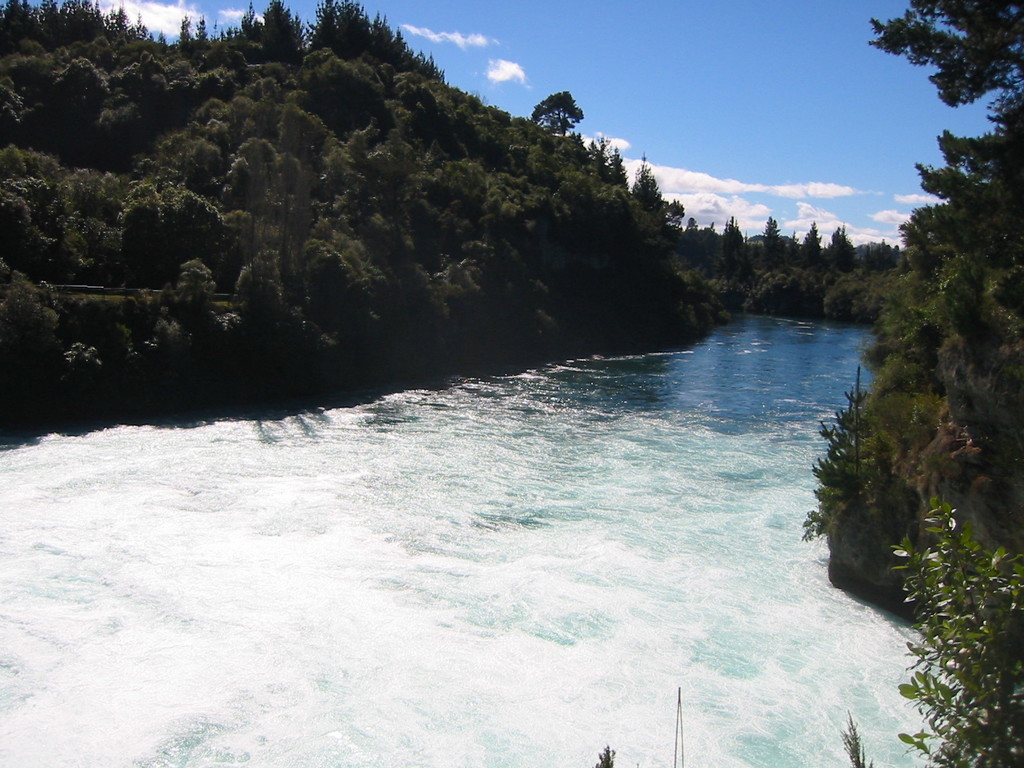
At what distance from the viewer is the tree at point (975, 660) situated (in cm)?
447

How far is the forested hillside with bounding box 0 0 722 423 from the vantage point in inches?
1235

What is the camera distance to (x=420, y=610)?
45.6ft

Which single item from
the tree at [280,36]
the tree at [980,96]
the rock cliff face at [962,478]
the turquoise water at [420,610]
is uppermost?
the tree at [280,36]

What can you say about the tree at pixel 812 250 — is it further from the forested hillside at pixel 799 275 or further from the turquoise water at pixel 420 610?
the turquoise water at pixel 420 610

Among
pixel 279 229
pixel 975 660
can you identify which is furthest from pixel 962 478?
pixel 279 229

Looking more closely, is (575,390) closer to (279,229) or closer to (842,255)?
(279,229)

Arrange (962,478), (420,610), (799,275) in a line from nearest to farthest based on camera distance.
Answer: (962,478) < (420,610) < (799,275)

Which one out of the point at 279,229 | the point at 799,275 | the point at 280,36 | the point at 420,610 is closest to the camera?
the point at 420,610

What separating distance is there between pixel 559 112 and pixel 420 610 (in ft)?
370

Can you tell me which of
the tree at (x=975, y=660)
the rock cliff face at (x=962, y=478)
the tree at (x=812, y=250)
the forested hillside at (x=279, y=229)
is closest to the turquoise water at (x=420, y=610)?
the rock cliff face at (x=962, y=478)

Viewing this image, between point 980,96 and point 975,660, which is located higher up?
point 980,96

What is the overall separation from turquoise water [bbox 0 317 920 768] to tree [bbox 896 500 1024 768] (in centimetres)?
607

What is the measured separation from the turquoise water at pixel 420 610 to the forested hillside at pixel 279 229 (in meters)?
7.08

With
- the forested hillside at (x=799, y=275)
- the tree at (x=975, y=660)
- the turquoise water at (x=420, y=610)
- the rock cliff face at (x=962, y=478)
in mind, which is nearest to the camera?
the tree at (x=975, y=660)
